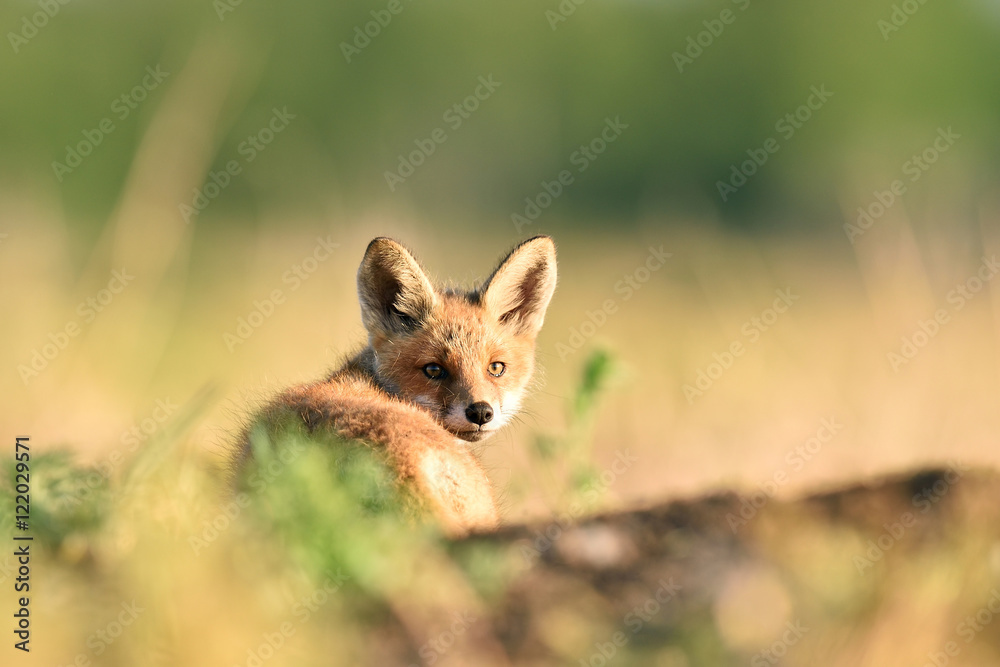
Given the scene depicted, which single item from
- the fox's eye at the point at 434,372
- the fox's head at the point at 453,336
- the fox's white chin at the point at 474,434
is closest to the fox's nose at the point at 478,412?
the fox's head at the point at 453,336

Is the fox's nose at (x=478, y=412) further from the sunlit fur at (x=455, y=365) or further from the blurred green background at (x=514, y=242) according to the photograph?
the blurred green background at (x=514, y=242)

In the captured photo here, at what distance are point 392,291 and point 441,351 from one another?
62 centimetres

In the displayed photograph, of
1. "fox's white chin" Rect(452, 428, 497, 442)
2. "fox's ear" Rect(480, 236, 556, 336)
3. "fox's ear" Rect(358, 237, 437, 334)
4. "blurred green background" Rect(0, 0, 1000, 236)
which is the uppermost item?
"blurred green background" Rect(0, 0, 1000, 236)

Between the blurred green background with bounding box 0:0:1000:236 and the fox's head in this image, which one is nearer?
the fox's head

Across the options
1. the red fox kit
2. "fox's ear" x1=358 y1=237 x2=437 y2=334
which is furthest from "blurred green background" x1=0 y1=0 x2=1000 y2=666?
"fox's ear" x1=358 y1=237 x2=437 y2=334

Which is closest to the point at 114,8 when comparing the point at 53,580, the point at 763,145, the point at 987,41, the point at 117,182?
the point at 117,182

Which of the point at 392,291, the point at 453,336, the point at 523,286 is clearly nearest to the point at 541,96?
the point at 523,286

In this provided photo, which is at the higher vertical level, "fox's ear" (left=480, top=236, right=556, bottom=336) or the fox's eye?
"fox's ear" (left=480, top=236, right=556, bottom=336)

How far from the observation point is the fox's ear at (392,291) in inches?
225

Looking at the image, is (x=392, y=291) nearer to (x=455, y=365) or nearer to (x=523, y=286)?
(x=455, y=365)

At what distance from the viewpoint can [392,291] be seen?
19.5 ft

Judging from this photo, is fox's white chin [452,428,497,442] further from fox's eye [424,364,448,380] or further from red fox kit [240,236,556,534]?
fox's eye [424,364,448,380]

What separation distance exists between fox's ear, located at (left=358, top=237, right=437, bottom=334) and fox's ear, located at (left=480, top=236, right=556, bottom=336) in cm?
46

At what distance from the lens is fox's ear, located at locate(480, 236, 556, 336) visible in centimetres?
608
